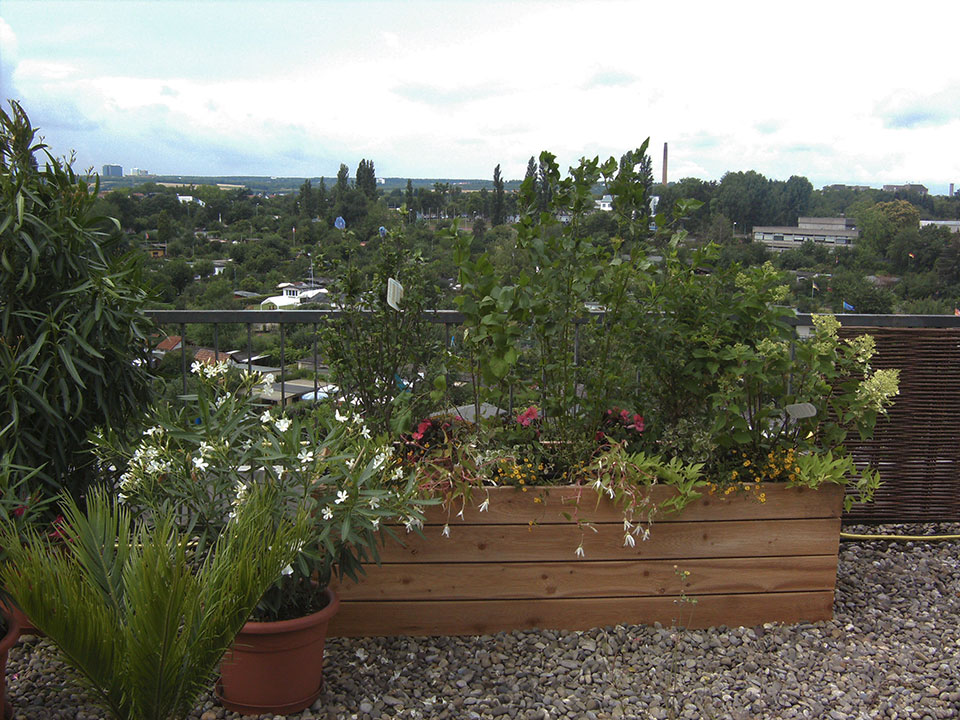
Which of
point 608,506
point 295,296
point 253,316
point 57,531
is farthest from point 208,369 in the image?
point 295,296

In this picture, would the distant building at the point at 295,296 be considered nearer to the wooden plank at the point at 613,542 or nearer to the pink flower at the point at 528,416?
the pink flower at the point at 528,416

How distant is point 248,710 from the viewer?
6.74ft

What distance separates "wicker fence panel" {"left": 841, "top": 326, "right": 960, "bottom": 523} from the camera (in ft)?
11.1

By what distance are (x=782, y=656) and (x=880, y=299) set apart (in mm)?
4740

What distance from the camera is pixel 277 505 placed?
198cm

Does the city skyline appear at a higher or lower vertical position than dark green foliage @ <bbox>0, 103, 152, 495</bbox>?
higher

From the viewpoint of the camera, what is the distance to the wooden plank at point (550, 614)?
2533mm

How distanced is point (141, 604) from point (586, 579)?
153cm

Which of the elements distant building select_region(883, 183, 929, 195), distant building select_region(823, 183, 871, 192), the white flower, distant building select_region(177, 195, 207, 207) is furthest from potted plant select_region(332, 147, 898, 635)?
distant building select_region(883, 183, 929, 195)

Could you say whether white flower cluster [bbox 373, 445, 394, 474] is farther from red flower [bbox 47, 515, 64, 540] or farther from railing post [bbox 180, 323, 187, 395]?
railing post [bbox 180, 323, 187, 395]

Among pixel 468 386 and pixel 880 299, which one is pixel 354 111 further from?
pixel 880 299

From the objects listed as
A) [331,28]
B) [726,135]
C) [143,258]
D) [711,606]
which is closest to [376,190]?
[331,28]

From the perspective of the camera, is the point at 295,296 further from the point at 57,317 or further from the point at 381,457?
the point at 381,457

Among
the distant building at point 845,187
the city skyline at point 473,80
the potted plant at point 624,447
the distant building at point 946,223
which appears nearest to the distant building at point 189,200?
the city skyline at point 473,80
